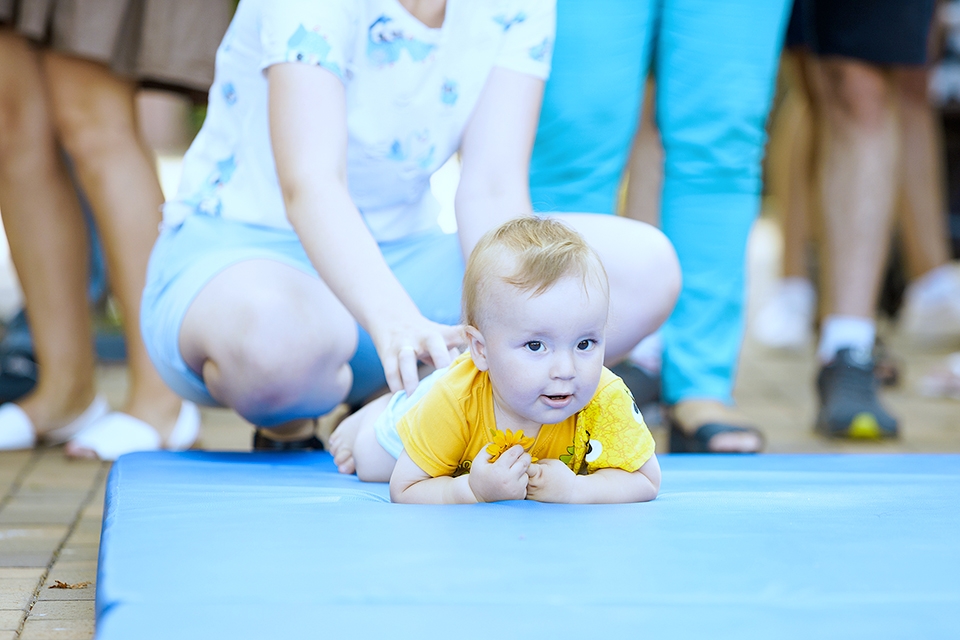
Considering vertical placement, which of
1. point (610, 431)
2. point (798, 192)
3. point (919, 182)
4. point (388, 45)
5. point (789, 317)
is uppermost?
point (388, 45)

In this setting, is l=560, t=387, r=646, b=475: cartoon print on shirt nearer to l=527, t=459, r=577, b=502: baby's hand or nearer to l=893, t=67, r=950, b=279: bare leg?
l=527, t=459, r=577, b=502: baby's hand

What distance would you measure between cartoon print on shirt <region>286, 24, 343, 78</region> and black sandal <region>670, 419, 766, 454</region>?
97cm

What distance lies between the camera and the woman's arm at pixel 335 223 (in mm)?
1383

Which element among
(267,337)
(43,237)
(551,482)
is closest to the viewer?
(551,482)

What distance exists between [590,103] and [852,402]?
0.88m

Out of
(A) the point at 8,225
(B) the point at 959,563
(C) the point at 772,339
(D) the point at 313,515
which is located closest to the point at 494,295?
(D) the point at 313,515

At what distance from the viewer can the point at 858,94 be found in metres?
2.55

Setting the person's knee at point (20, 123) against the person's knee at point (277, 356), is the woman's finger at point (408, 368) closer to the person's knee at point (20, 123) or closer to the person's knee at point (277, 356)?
the person's knee at point (277, 356)

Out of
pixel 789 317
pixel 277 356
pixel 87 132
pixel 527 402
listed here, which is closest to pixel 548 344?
pixel 527 402

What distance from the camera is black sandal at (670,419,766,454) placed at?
2.04 metres

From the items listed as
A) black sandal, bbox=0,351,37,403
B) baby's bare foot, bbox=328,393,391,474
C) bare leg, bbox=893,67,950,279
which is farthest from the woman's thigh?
bare leg, bbox=893,67,950,279

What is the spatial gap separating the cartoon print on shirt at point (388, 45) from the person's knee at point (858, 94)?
1256mm

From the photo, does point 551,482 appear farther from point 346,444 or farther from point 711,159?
point 711,159

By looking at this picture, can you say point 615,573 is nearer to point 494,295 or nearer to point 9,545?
point 494,295
